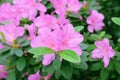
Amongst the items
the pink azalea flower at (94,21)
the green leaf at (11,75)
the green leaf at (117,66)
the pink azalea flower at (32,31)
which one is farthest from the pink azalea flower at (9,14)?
the green leaf at (117,66)

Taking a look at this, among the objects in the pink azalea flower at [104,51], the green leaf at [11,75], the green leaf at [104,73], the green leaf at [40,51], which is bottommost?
the green leaf at [104,73]

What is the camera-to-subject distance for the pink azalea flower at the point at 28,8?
1881 millimetres

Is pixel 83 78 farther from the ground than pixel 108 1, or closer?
closer

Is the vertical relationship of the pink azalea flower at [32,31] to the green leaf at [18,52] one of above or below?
above

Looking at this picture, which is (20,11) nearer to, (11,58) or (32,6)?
(32,6)

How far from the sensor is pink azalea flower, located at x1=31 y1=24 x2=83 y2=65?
1.41m

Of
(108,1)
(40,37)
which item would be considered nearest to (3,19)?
(40,37)

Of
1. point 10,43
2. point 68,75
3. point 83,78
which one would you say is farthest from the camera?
point 83,78

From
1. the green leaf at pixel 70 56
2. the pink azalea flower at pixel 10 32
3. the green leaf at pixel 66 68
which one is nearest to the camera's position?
the green leaf at pixel 70 56

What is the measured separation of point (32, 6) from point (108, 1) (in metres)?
1.23

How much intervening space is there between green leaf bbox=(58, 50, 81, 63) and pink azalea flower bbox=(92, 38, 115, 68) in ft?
1.27

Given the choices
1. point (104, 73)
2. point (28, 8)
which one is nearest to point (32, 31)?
point (28, 8)

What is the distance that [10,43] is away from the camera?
1.65 meters

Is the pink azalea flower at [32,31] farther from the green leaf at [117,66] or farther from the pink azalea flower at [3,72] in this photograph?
the green leaf at [117,66]
